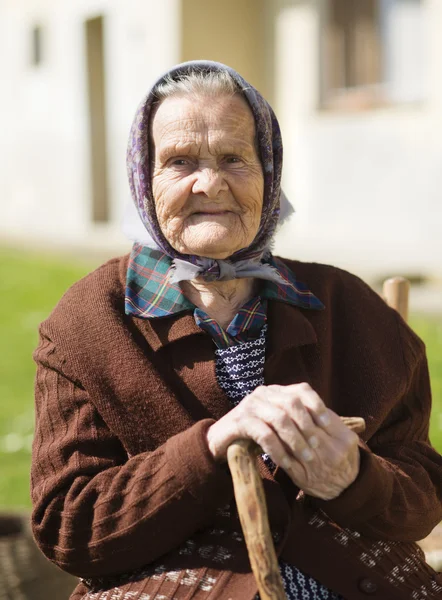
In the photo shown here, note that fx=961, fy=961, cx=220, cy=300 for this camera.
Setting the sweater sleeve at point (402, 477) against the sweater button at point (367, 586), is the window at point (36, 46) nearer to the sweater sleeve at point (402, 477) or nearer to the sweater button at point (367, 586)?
the sweater sleeve at point (402, 477)

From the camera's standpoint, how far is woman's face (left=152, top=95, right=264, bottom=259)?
2.09 metres

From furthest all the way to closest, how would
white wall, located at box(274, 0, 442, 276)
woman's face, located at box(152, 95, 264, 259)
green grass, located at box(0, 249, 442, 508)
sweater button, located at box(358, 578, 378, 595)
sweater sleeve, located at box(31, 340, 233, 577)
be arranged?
white wall, located at box(274, 0, 442, 276), green grass, located at box(0, 249, 442, 508), woman's face, located at box(152, 95, 264, 259), sweater button, located at box(358, 578, 378, 595), sweater sleeve, located at box(31, 340, 233, 577)

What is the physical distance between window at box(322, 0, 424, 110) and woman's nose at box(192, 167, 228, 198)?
7.32 m

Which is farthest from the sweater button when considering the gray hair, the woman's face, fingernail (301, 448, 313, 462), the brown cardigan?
the gray hair

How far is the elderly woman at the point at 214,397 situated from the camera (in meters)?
1.89

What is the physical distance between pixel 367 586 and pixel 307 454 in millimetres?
405

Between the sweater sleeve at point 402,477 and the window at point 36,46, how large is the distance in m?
13.4

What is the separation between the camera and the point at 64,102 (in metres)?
14.2

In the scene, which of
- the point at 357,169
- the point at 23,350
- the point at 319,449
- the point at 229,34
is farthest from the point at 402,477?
Result: the point at 229,34

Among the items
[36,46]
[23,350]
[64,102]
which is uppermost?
[36,46]

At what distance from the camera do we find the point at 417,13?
8.91 metres

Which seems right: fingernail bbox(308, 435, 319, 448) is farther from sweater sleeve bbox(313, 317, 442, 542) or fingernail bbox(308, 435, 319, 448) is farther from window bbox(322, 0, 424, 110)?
window bbox(322, 0, 424, 110)

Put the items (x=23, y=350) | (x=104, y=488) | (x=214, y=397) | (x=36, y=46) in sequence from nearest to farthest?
(x=104, y=488) → (x=214, y=397) → (x=23, y=350) → (x=36, y=46)

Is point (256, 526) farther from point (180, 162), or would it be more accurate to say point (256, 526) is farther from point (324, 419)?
point (180, 162)
